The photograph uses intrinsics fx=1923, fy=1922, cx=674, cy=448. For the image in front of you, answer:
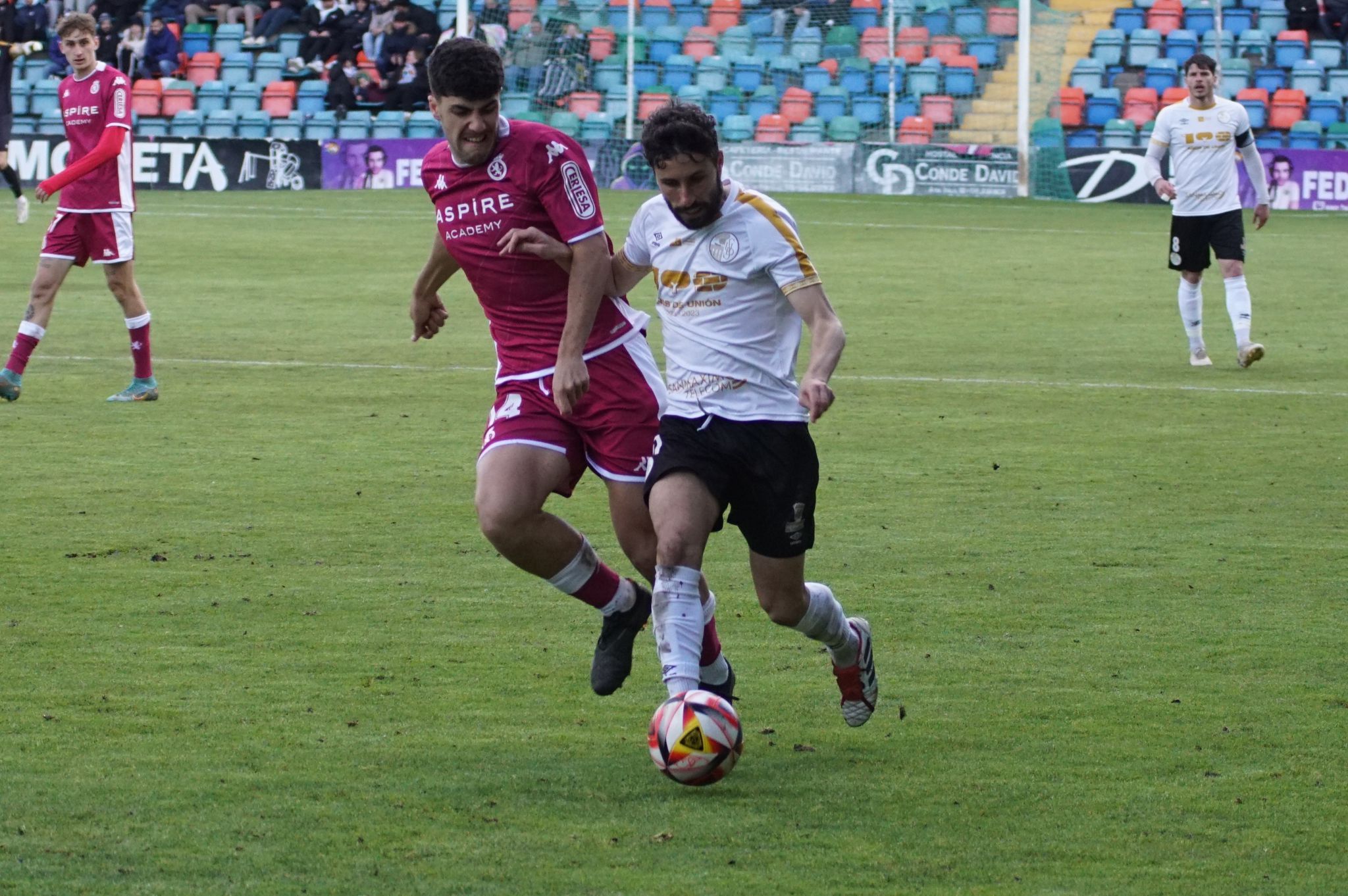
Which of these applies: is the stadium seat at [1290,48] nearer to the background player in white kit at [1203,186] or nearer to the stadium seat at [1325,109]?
the stadium seat at [1325,109]

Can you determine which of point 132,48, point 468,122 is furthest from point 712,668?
point 132,48

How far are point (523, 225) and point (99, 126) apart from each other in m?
6.44

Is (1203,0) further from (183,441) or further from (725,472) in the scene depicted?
(725,472)

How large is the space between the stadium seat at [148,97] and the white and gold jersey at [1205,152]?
24.1m

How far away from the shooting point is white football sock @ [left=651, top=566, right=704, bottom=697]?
4.75 meters

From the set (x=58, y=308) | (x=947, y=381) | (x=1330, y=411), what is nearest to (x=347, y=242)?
(x=58, y=308)

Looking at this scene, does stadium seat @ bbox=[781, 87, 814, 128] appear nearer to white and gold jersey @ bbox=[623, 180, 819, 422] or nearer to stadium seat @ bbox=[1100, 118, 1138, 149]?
stadium seat @ bbox=[1100, 118, 1138, 149]

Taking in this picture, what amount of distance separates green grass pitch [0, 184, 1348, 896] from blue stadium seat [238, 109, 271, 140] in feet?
69.8

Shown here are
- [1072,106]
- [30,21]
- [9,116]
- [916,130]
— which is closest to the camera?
[9,116]

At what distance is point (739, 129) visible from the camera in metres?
32.1

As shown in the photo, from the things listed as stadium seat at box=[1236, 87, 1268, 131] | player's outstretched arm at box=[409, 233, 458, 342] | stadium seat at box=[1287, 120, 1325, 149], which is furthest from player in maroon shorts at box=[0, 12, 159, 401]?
stadium seat at box=[1236, 87, 1268, 131]

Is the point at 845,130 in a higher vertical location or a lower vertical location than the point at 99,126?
higher

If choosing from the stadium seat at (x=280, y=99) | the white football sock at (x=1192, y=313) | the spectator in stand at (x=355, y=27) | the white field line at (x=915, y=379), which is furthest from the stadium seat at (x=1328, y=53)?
the white field line at (x=915, y=379)

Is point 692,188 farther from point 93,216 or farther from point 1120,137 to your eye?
point 1120,137
